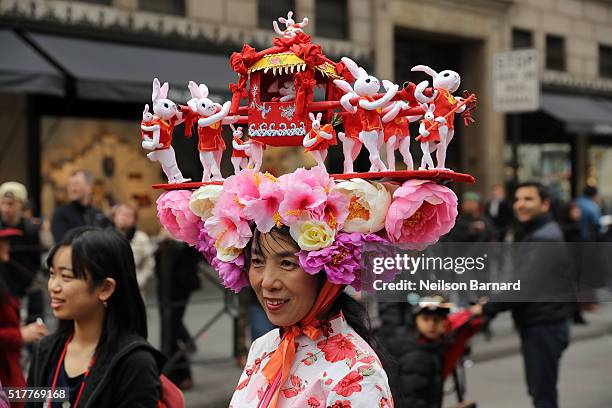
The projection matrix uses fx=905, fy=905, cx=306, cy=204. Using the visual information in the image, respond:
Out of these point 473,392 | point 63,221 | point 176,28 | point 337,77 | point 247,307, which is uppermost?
point 176,28

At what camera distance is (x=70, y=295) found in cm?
371

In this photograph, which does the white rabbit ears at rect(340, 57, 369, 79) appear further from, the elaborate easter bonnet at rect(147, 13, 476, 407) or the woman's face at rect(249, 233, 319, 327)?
the woman's face at rect(249, 233, 319, 327)

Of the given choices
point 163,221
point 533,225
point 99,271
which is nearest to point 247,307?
point 533,225

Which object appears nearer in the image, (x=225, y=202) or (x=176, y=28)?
(x=225, y=202)

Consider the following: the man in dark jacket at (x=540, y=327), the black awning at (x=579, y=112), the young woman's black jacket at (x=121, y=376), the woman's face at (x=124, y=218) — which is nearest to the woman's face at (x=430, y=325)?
the man in dark jacket at (x=540, y=327)

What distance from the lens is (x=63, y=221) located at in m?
A: 8.91

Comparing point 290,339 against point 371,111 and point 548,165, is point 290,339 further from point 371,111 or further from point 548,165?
point 548,165

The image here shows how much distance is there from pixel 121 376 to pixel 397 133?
1485 millimetres

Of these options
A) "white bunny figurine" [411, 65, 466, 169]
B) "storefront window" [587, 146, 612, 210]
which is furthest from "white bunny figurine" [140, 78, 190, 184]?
"storefront window" [587, 146, 612, 210]

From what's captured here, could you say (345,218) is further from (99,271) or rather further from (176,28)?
(176,28)

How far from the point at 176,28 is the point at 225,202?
44.3 feet

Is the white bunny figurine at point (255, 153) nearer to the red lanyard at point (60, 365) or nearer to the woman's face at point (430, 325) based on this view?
the red lanyard at point (60, 365)

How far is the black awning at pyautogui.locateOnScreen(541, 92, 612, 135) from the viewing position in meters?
22.7

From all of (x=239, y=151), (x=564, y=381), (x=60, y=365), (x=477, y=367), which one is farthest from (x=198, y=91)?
(x=477, y=367)
